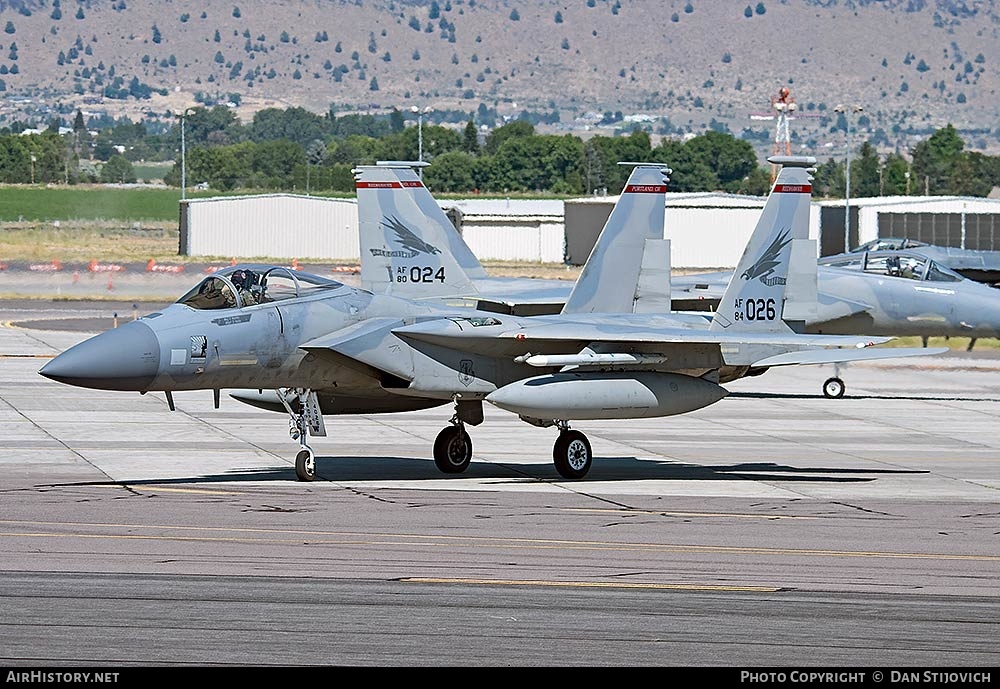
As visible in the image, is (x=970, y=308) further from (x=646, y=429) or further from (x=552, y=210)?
(x=552, y=210)

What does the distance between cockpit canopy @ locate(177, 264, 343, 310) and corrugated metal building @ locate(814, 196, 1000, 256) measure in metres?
62.5

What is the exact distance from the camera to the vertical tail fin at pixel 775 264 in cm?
2119

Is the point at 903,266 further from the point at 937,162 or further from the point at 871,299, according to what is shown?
the point at 937,162

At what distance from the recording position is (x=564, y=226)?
87.5 metres

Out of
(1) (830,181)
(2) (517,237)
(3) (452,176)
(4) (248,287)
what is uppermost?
(1) (830,181)

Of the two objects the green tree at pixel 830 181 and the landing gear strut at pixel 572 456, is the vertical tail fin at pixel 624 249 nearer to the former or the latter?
the landing gear strut at pixel 572 456

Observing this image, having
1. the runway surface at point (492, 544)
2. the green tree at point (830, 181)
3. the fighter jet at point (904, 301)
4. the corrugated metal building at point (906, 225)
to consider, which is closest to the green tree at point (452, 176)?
the green tree at point (830, 181)

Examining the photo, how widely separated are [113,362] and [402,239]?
30.7 feet

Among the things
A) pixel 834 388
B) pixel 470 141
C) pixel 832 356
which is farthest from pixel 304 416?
pixel 470 141

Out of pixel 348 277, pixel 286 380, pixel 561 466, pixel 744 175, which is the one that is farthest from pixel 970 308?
pixel 744 175

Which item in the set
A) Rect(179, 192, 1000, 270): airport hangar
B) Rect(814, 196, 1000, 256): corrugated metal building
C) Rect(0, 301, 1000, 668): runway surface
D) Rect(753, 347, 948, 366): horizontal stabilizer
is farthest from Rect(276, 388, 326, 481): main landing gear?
Rect(814, 196, 1000, 256): corrugated metal building

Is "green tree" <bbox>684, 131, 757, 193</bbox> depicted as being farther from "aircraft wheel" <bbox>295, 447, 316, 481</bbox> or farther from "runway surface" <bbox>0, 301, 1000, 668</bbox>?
"aircraft wheel" <bbox>295, 447, 316, 481</bbox>

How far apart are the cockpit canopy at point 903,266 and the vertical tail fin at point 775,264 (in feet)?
32.3
